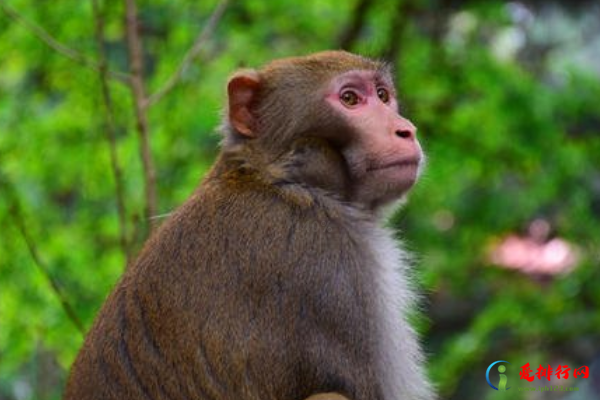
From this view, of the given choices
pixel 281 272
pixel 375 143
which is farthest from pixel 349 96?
pixel 281 272

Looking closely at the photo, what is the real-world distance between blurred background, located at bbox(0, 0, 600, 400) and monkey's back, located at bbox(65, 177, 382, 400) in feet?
8.16

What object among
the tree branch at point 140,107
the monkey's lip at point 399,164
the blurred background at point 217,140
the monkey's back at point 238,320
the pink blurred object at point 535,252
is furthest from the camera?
the pink blurred object at point 535,252

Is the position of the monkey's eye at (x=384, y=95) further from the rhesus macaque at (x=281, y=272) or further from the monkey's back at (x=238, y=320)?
the monkey's back at (x=238, y=320)

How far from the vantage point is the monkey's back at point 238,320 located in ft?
15.5

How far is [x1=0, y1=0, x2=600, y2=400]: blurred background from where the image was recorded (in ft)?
28.1

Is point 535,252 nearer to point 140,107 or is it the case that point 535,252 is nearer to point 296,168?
point 140,107

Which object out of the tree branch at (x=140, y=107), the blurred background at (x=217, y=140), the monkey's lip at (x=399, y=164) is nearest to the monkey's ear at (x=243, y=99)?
the monkey's lip at (x=399, y=164)

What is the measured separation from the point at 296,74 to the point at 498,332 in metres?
7.10

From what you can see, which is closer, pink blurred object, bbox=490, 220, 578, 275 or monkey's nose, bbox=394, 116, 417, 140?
monkey's nose, bbox=394, 116, 417, 140

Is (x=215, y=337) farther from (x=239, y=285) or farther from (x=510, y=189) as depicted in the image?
(x=510, y=189)

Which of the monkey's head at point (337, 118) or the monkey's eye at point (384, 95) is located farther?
the monkey's eye at point (384, 95)

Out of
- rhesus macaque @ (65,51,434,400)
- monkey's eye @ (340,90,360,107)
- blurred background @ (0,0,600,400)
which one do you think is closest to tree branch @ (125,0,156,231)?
blurred background @ (0,0,600,400)

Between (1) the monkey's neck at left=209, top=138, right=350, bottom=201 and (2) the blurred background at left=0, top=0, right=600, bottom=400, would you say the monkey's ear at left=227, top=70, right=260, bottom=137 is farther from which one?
(2) the blurred background at left=0, top=0, right=600, bottom=400

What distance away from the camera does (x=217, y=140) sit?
7.98 metres
